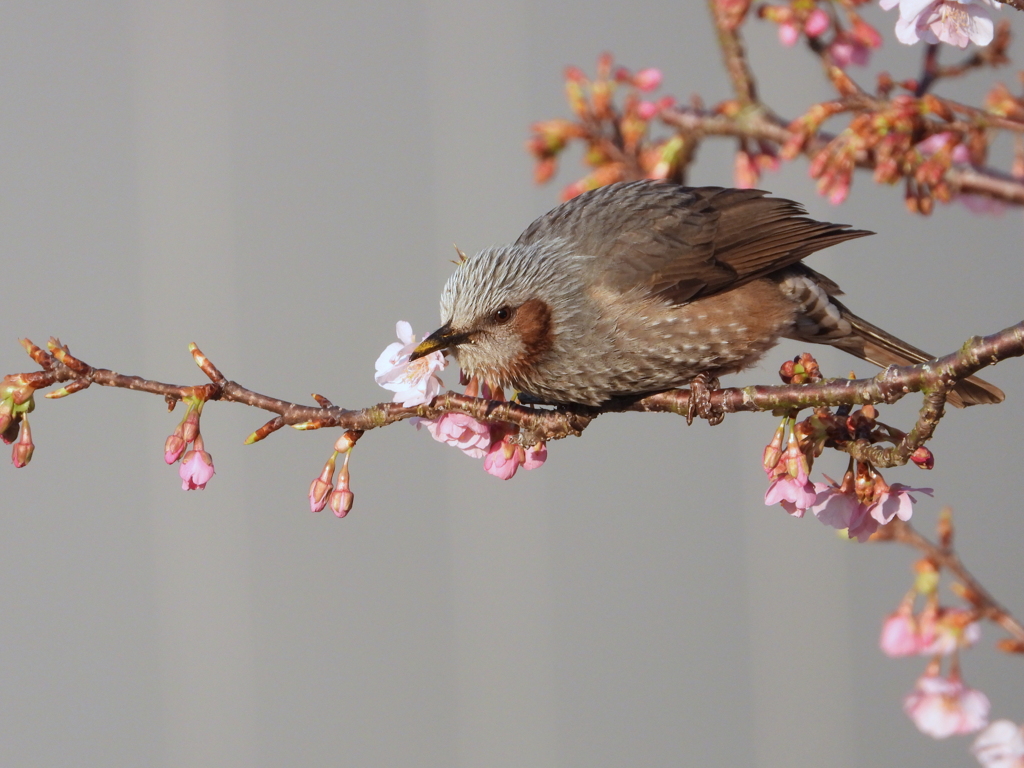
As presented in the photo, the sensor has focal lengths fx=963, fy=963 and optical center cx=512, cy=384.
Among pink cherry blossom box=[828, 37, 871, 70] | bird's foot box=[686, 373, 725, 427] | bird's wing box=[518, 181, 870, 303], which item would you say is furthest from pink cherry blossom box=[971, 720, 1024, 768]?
pink cherry blossom box=[828, 37, 871, 70]

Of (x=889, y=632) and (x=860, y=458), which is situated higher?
(x=860, y=458)

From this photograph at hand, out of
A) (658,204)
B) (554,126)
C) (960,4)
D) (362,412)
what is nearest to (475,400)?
(362,412)

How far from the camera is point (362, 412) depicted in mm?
2029

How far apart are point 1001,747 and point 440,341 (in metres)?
1.46

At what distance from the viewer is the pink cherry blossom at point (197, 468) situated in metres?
1.93

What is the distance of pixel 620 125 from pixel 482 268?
3.83 ft

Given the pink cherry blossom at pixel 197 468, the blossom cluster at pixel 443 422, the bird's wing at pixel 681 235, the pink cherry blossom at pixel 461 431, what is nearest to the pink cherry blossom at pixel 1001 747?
the blossom cluster at pixel 443 422

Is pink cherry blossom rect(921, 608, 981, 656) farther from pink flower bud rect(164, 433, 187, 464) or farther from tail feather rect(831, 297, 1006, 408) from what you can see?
pink flower bud rect(164, 433, 187, 464)

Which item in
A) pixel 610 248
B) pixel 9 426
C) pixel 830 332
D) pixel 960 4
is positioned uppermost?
pixel 960 4

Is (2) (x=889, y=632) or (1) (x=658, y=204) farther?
(1) (x=658, y=204)

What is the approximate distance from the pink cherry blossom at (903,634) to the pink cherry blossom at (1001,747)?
41 cm

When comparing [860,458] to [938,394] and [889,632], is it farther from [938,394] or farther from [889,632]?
[889,632]

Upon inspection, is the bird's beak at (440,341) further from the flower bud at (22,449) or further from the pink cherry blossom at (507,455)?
the flower bud at (22,449)

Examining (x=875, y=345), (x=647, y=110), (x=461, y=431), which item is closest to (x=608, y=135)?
(x=647, y=110)
